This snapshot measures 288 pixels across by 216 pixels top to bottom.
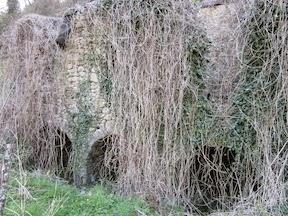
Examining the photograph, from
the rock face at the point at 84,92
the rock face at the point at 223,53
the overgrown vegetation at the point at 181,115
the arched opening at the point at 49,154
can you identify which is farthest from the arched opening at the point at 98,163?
the rock face at the point at 223,53

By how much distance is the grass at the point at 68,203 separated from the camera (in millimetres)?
4211

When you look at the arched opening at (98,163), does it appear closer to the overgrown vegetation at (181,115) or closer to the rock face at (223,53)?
the overgrown vegetation at (181,115)

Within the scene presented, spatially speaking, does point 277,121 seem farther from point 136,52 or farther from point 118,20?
point 118,20

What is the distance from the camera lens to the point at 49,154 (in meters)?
6.35

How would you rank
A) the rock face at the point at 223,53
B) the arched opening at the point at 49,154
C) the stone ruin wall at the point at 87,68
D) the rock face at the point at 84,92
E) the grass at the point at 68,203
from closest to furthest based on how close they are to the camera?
the grass at the point at 68,203, the rock face at the point at 223,53, the stone ruin wall at the point at 87,68, the rock face at the point at 84,92, the arched opening at the point at 49,154

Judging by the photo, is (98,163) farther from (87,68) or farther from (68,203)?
(87,68)

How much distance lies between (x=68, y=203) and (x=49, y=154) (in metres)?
1.89

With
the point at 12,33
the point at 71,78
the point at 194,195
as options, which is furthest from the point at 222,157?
the point at 12,33

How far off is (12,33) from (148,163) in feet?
13.7

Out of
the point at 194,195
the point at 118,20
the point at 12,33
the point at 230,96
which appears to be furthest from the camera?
the point at 12,33

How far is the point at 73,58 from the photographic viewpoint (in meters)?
6.51

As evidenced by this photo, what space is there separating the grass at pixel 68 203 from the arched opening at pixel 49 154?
3.83 feet

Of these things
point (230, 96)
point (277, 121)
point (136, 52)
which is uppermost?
point (136, 52)

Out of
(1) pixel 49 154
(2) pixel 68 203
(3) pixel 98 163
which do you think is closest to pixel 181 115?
(2) pixel 68 203
